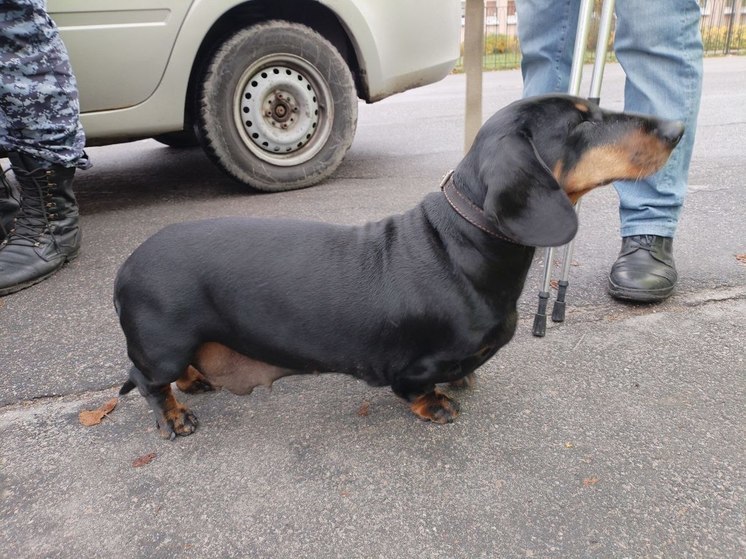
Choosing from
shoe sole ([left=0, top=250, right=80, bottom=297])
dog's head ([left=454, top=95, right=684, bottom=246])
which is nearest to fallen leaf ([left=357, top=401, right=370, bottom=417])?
dog's head ([left=454, top=95, right=684, bottom=246])

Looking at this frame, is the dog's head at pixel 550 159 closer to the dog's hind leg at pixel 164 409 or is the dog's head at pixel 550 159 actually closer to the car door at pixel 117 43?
the dog's hind leg at pixel 164 409

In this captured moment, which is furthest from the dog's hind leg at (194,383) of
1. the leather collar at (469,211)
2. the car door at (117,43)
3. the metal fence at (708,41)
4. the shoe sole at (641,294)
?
the metal fence at (708,41)

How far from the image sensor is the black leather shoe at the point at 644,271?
2461 mm

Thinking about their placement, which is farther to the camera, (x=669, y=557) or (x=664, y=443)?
(x=664, y=443)

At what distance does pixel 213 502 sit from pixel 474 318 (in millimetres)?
907

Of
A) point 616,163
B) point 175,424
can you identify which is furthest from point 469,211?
point 175,424

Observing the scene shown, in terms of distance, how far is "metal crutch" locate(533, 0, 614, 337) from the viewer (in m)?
2.13

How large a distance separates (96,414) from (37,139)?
159cm

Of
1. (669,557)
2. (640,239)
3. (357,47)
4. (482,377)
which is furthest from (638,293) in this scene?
(357,47)

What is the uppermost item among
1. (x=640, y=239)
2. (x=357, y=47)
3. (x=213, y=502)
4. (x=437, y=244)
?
(x=357, y=47)

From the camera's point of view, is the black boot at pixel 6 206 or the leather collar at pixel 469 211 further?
the black boot at pixel 6 206

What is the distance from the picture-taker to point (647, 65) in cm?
247

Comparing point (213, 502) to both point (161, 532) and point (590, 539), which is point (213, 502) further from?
point (590, 539)

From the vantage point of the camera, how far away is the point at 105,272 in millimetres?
2998
